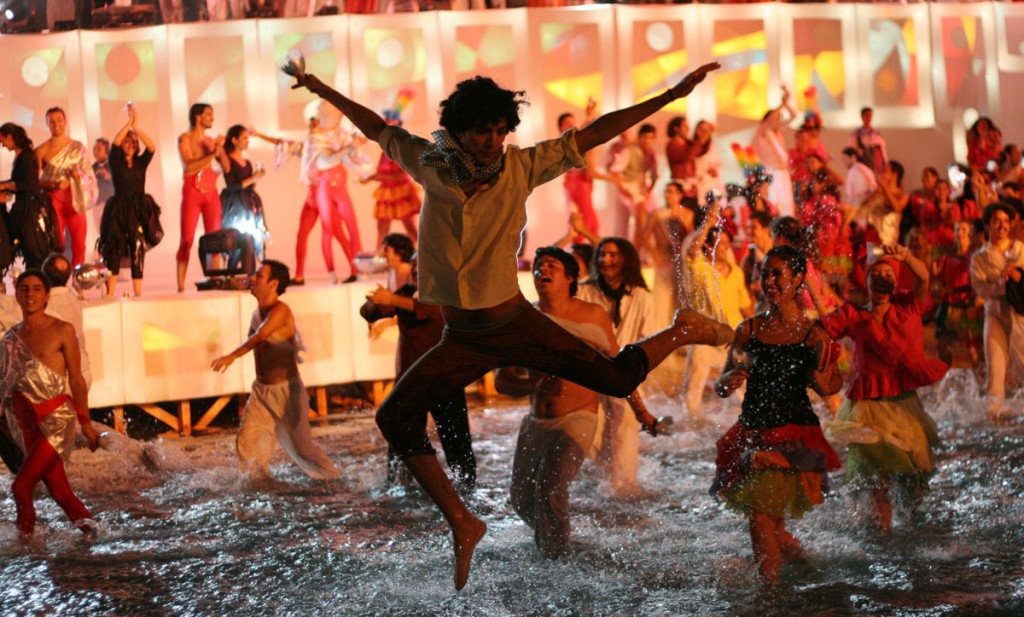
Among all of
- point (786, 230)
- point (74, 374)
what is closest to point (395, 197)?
point (786, 230)

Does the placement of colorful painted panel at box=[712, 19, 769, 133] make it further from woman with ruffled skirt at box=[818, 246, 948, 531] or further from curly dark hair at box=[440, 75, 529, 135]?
curly dark hair at box=[440, 75, 529, 135]

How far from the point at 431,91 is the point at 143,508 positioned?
841 centimetres

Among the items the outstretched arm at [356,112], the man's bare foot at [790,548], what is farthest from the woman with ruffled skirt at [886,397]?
the outstretched arm at [356,112]

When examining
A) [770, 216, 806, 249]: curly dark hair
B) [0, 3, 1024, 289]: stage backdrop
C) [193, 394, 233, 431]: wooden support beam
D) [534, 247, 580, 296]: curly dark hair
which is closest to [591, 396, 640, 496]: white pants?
[534, 247, 580, 296]: curly dark hair

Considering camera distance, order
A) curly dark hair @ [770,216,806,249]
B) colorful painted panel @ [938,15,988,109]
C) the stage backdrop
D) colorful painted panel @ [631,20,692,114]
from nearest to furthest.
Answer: curly dark hair @ [770,216,806,249] → the stage backdrop → colorful painted panel @ [631,20,692,114] → colorful painted panel @ [938,15,988,109]

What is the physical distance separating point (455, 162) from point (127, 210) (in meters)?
7.14

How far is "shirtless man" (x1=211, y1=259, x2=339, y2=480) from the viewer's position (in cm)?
803

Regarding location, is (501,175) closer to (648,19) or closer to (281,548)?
(281,548)

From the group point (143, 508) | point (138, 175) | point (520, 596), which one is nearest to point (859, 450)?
point (520, 596)

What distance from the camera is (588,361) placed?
5.02 meters

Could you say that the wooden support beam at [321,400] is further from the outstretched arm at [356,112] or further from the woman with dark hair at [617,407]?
the outstretched arm at [356,112]

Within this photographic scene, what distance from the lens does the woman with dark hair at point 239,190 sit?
11586 mm

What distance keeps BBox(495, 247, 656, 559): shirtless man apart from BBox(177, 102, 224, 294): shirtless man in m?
5.53

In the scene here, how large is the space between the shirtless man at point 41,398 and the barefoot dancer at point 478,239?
8.32 ft
